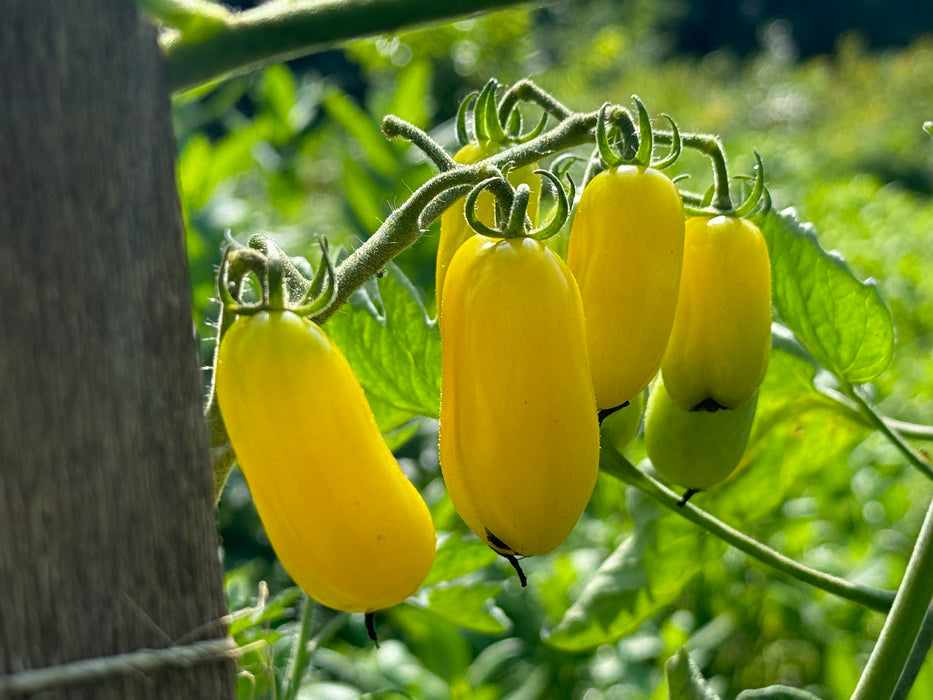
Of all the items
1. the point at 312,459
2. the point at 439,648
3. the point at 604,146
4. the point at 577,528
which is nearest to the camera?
the point at 312,459

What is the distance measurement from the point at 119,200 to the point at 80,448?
115mm

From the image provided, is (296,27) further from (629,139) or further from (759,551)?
(759,551)

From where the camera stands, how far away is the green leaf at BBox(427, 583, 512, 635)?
990 millimetres

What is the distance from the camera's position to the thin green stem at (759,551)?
84 cm

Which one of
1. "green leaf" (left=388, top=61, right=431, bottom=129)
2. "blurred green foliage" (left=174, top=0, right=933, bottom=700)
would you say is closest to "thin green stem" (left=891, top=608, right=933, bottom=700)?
"blurred green foliage" (left=174, top=0, right=933, bottom=700)

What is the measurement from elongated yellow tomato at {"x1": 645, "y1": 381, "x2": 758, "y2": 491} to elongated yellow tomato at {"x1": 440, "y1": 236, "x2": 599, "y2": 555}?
214 millimetres

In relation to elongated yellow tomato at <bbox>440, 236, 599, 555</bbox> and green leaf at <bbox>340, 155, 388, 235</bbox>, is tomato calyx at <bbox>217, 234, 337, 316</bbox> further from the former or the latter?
green leaf at <bbox>340, 155, 388, 235</bbox>

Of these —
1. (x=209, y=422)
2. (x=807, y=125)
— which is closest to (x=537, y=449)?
(x=209, y=422)

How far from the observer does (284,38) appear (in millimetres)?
671

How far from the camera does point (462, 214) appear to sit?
692mm

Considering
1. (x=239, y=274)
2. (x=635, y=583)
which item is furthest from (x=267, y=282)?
(x=635, y=583)

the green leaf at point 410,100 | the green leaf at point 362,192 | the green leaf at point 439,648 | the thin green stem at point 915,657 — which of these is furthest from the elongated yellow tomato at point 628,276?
the green leaf at point 410,100

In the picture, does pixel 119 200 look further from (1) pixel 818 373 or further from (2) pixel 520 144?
(1) pixel 818 373

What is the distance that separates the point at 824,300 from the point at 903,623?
0.25m
